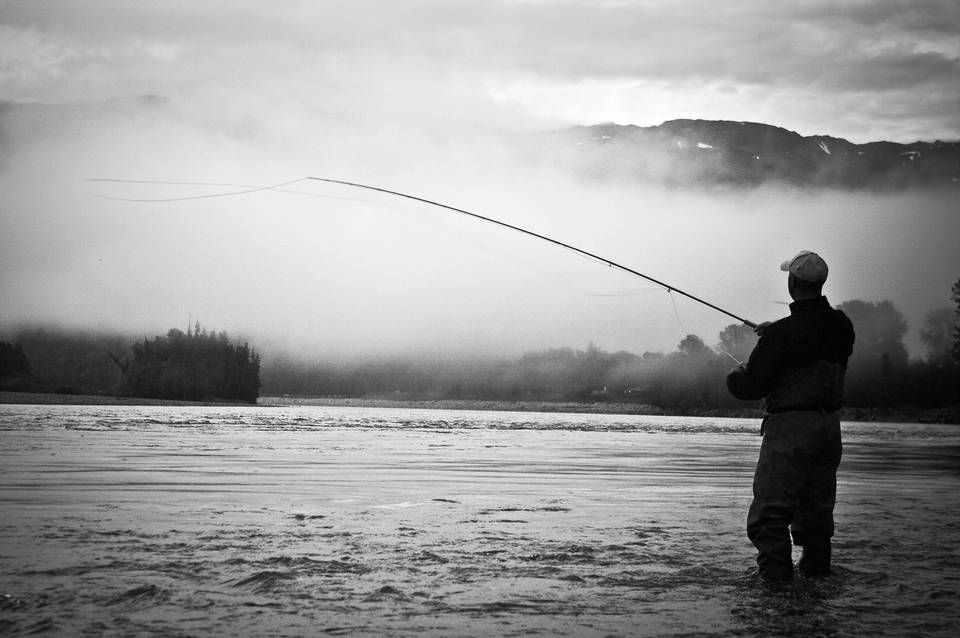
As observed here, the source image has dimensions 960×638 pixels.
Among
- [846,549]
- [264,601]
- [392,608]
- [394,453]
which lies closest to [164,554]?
[264,601]

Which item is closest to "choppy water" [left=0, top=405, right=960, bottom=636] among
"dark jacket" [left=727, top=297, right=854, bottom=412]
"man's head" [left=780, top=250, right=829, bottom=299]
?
"dark jacket" [left=727, top=297, right=854, bottom=412]

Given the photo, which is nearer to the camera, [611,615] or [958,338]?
[611,615]

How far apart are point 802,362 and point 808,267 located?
77cm

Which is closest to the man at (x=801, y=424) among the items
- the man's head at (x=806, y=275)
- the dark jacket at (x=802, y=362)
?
the dark jacket at (x=802, y=362)

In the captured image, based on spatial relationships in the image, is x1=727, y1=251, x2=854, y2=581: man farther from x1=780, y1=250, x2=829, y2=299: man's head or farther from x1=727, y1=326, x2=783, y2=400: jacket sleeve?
x1=780, y1=250, x2=829, y2=299: man's head

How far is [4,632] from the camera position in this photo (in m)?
4.64

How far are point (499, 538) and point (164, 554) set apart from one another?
2.83 meters

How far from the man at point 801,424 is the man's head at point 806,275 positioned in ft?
0.44

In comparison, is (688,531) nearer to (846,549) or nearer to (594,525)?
(594,525)

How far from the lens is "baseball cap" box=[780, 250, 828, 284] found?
733 cm

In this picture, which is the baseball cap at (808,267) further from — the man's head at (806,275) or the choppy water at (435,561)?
the choppy water at (435,561)

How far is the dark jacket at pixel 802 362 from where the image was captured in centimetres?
701

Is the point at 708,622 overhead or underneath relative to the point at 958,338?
underneath

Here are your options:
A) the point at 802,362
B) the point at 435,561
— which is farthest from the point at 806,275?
the point at 435,561
